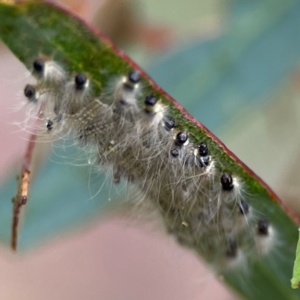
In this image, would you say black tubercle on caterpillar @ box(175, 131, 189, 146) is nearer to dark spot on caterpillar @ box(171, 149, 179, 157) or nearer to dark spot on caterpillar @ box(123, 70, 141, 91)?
A: dark spot on caterpillar @ box(171, 149, 179, 157)

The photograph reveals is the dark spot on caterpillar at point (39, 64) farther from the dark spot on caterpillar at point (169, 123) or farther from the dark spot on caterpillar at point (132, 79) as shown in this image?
the dark spot on caterpillar at point (169, 123)

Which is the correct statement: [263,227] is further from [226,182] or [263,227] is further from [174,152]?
[174,152]

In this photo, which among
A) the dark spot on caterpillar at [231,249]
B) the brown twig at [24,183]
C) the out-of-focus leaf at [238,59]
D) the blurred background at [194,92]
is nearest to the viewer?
the brown twig at [24,183]

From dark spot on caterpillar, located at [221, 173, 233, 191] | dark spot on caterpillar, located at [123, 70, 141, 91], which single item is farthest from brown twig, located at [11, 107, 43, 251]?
dark spot on caterpillar, located at [221, 173, 233, 191]

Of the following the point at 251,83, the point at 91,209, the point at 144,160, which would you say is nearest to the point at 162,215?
the point at 144,160

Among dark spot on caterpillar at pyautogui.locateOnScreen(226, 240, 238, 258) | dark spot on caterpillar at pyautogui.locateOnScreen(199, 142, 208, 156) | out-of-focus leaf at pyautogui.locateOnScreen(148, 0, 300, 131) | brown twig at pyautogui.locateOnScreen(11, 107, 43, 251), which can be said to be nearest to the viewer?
dark spot on caterpillar at pyautogui.locateOnScreen(199, 142, 208, 156)

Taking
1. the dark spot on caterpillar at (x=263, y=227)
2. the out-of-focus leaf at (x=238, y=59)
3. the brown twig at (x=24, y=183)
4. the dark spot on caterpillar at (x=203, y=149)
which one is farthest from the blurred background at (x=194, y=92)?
the dark spot on caterpillar at (x=203, y=149)

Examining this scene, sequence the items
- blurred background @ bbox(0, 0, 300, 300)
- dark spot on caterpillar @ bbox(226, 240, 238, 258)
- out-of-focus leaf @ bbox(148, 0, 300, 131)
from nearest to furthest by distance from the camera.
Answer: dark spot on caterpillar @ bbox(226, 240, 238, 258) → blurred background @ bbox(0, 0, 300, 300) → out-of-focus leaf @ bbox(148, 0, 300, 131)

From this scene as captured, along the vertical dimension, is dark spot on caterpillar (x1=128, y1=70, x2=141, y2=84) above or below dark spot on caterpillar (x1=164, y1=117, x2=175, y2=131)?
above

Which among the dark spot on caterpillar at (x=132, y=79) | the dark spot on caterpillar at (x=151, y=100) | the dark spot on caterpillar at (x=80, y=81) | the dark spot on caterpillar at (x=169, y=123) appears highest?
the dark spot on caterpillar at (x=80, y=81)
